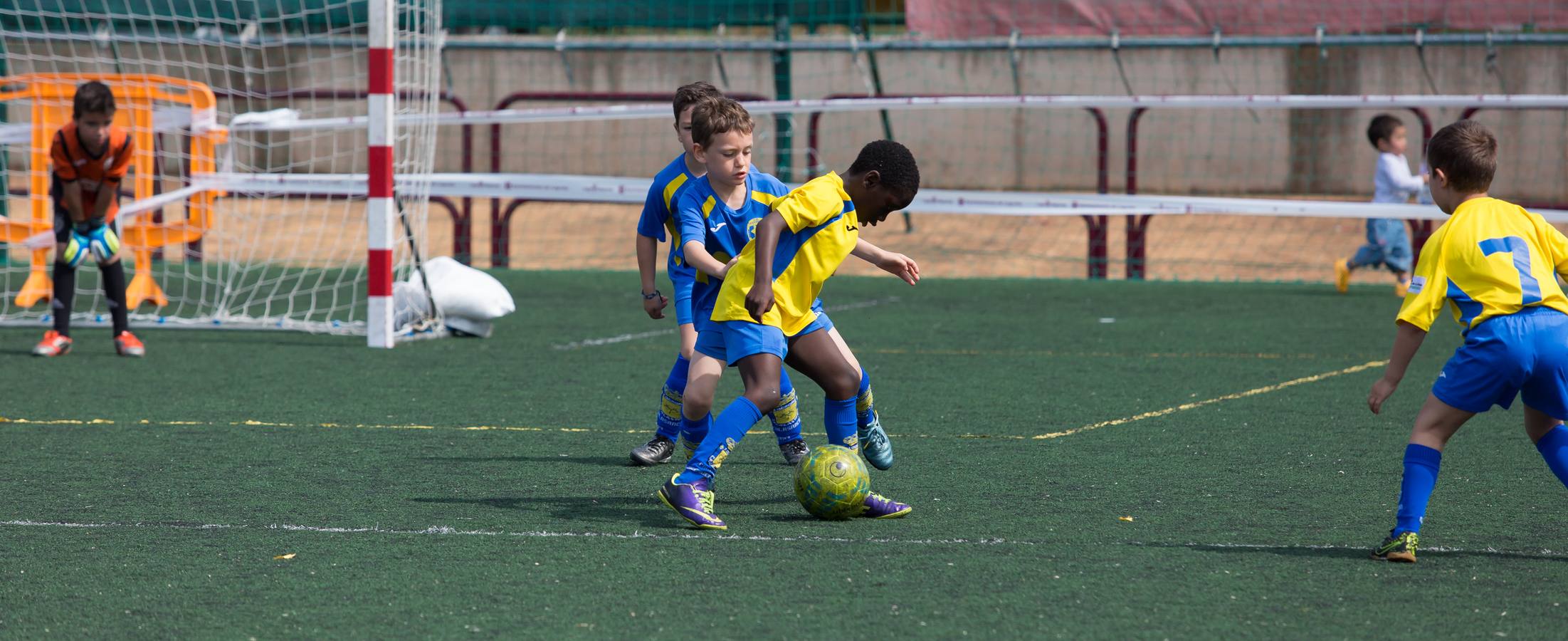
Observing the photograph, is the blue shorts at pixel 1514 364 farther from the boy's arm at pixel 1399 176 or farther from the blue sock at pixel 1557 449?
the boy's arm at pixel 1399 176

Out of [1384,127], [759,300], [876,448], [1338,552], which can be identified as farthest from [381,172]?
[1384,127]

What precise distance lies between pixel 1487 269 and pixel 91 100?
717 cm

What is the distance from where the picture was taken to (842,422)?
5602mm

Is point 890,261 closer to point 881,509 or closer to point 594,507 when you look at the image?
point 881,509

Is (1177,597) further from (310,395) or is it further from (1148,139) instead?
(1148,139)

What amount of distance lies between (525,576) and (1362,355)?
266 inches

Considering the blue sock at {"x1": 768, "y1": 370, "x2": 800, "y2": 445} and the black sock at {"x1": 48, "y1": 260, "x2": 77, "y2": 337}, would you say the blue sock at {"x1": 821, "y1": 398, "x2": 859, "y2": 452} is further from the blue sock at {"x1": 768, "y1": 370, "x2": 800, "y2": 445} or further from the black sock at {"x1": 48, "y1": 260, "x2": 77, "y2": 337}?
the black sock at {"x1": 48, "y1": 260, "x2": 77, "y2": 337}

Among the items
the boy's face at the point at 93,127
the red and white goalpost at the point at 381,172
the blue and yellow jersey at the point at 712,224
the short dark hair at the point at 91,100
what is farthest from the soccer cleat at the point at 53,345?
the blue and yellow jersey at the point at 712,224

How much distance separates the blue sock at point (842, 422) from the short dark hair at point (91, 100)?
5291mm

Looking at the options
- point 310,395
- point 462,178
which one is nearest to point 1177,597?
point 310,395

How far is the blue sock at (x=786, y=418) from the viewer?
6.03 m

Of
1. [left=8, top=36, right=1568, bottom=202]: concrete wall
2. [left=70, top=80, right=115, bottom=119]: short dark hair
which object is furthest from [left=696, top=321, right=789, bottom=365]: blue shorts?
[left=8, top=36, right=1568, bottom=202]: concrete wall

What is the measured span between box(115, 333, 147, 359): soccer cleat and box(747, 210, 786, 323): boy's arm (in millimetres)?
5849

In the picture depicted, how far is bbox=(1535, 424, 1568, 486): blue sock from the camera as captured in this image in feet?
15.4
